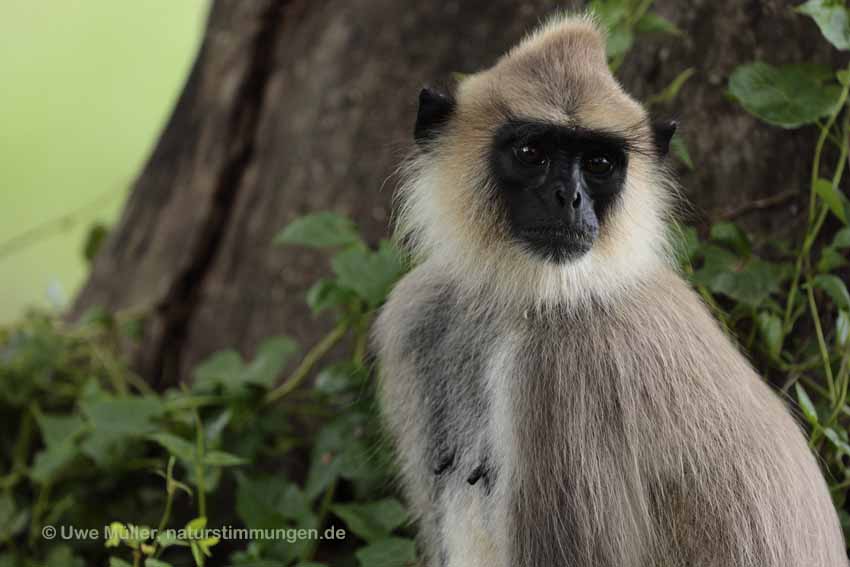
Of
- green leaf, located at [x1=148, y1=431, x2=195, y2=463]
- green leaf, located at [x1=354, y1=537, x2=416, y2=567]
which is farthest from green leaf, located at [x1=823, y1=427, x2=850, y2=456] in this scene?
green leaf, located at [x1=148, y1=431, x2=195, y2=463]

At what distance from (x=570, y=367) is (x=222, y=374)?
157 cm

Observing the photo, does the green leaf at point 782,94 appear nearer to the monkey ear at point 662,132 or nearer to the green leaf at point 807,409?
the monkey ear at point 662,132

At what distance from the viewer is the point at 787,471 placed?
2746mm

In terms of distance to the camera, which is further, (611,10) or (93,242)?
(93,242)

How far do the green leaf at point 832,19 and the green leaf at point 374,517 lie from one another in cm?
179

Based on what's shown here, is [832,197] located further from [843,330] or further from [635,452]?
[635,452]

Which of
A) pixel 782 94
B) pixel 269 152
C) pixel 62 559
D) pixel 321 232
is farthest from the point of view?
pixel 269 152

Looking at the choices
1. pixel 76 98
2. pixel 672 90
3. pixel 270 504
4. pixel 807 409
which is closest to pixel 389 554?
pixel 270 504

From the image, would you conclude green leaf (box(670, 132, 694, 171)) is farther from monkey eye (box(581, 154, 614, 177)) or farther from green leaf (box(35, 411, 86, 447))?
green leaf (box(35, 411, 86, 447))

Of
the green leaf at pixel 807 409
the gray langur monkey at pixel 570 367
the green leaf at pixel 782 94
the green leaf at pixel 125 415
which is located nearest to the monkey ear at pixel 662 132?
the gray langur monkey at pixel 570 367

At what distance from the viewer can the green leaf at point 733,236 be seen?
10.9ft

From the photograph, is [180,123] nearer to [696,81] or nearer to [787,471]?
[696,81]

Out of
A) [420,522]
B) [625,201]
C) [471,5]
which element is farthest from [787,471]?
[471,5]

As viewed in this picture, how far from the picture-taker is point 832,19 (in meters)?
3.12
